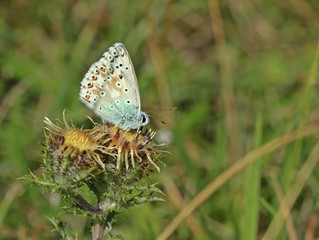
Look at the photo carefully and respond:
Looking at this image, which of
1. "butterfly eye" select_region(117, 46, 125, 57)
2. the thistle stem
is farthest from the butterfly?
the thistle stem

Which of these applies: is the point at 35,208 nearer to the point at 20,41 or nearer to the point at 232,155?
the point at 232,155

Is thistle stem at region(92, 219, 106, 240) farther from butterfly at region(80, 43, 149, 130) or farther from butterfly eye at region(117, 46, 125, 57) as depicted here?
butterfly eye at region(117, 46, 125, 57)

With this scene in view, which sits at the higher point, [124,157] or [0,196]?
[124,157]

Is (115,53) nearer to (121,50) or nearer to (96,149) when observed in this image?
(121,50)

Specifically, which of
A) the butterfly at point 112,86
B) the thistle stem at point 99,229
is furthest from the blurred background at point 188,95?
the thistle stem at point 99,229

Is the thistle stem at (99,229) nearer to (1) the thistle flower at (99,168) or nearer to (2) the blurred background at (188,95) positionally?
(1) the thistle flower at (99,168)

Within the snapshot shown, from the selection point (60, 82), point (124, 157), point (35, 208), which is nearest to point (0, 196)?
point (35, 208)
